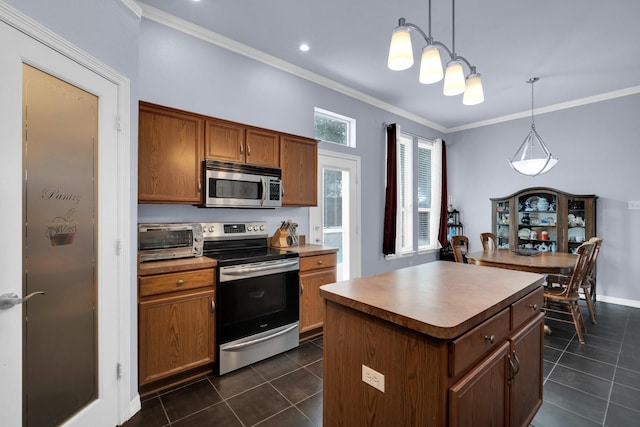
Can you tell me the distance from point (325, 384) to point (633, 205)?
17.1ft

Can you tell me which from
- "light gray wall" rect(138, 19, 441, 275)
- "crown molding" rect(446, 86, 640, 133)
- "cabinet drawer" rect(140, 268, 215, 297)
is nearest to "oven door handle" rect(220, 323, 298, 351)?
"cabinet drawer" rect(140, 268, 215, 297)

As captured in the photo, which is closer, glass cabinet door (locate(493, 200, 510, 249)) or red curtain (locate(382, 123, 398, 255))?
red curtain (locate(382, 123, 398, 255))

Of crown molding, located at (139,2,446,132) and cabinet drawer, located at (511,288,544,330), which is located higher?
crown molding, located at (139,2,446,132)

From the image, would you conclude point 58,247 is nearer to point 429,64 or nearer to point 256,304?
point 256,304

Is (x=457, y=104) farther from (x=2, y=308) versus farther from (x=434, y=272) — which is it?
(x=2, y=308)

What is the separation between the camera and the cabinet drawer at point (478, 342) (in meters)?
1.06

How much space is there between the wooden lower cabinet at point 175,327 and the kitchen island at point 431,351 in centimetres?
126

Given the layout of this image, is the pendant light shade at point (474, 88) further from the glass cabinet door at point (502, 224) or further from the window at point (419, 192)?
the glass cabinet door at point (502, 224)

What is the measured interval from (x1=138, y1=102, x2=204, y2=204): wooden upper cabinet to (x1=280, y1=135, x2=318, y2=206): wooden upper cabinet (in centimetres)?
91

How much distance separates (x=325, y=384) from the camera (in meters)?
1.48

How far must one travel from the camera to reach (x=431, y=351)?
1.06 meters

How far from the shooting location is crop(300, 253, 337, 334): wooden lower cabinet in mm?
2980

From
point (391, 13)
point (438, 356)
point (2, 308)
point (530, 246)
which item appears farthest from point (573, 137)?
point (2, 308)

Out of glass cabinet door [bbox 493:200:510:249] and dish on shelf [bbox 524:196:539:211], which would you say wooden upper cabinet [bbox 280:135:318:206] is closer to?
glass cabinet door [bbox 493:200:510:249]
